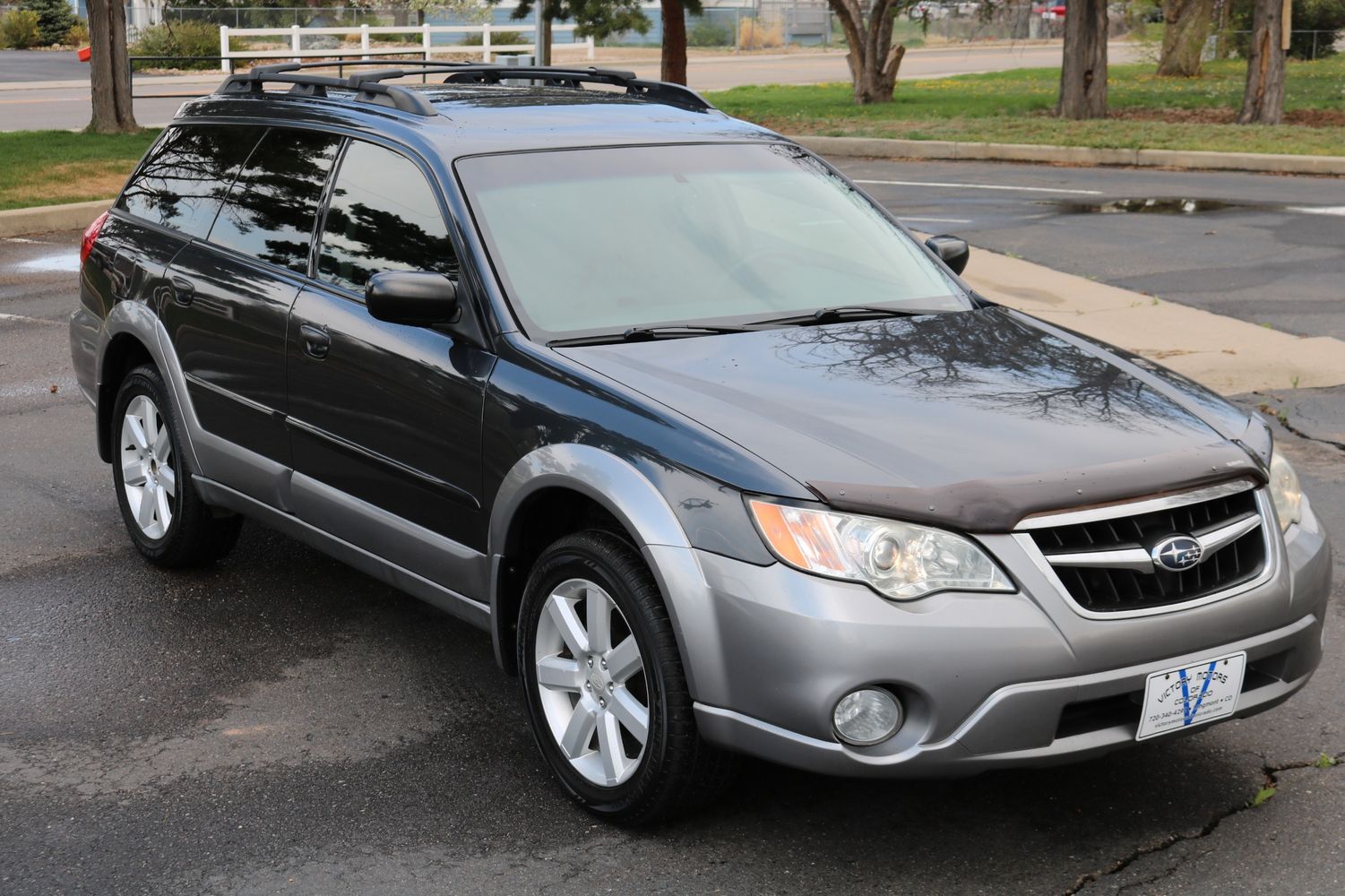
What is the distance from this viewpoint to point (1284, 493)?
399 cm

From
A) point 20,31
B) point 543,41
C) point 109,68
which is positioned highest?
point 20,31

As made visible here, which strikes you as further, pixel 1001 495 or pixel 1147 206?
pixel 1147 206

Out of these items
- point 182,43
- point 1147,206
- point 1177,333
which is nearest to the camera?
point 1177,333

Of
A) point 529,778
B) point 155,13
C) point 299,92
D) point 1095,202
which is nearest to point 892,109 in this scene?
point 1095,202

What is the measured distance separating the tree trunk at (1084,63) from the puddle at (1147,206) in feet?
27.4

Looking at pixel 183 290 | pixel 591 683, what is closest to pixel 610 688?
pixel 591 683

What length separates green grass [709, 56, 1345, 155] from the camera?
20203mm

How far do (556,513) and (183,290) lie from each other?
2108mm

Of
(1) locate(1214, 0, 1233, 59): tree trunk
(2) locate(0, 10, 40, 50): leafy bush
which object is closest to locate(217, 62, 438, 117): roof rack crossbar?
(1) locate(1214, 0, 1233, 59): tree trunk

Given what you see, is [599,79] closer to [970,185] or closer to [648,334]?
[648,334]

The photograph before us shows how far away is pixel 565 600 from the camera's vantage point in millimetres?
3953

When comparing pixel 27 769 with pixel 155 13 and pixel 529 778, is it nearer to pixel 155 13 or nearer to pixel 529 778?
pixel 529 778

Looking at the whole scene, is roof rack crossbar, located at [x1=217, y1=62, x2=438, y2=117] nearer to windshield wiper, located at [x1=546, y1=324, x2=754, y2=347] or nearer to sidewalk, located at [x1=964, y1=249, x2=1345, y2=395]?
windshield wiper, located at [x1=546, y1=324, x2=754, y2=347]

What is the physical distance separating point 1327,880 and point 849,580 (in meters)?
1.36
